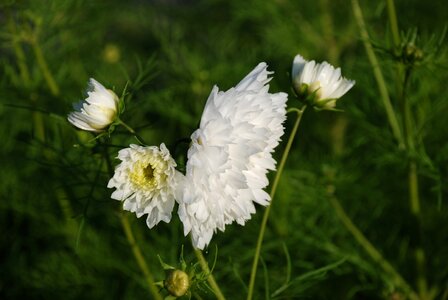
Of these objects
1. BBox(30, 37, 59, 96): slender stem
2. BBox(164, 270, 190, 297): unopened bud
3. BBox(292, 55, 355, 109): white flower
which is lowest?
BBox(164, 270, 190, 297): unopened bud

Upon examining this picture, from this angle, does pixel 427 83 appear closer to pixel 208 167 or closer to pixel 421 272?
pixel 421 272

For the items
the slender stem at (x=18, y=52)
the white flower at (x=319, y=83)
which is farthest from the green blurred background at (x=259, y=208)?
the white flower at (x=319, y=83)

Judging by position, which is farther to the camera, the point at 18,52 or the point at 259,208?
the point at 259,208

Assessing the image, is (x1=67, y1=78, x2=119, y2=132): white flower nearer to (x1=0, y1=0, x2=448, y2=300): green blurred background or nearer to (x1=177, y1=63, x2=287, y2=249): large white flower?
(x1=177, y1=63, x2=287, y2=249): large white flower

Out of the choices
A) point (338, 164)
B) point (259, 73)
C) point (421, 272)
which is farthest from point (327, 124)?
point (259, 73)

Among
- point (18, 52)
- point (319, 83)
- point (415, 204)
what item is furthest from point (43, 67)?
point (415, 204)

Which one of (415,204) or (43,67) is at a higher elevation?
(43,67)

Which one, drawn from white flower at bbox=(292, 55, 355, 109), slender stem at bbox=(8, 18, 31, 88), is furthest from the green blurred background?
white flower at bbox=(292, 55, 355, 109)

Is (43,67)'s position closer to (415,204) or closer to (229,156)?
(229,156)
